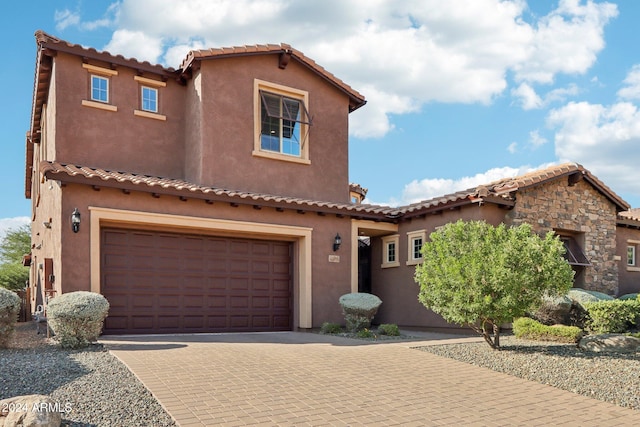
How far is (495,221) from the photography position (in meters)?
14.2

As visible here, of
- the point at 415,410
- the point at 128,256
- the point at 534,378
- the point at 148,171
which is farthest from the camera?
the point at 148,171

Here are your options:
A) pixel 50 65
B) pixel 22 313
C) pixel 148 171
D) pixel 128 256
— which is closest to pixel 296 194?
pixel 148 171

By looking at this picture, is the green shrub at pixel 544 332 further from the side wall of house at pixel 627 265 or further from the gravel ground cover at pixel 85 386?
the gravel ground cover at pixel 85 386

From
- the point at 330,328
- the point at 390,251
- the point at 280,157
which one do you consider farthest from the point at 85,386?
the point at 390,251

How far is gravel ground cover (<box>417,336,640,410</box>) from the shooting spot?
8.18 metres

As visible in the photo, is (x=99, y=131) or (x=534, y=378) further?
(x=99, y=131)

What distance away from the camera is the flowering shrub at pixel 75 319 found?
9.45 meters

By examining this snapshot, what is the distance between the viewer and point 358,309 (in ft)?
44.8

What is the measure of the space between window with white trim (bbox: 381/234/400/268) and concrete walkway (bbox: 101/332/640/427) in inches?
250

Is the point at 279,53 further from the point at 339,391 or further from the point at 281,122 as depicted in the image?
the point at 339,391

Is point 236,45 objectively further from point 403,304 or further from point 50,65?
point 403,304

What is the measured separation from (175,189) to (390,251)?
7.52 metres

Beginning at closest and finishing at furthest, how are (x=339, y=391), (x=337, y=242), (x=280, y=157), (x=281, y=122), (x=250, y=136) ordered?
(x=339, y=391) → (x=337, y=242) → (x=250, y=136) → (x=280, y=157) → (x=281, y=122)

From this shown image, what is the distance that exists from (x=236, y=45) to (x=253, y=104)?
179cm
